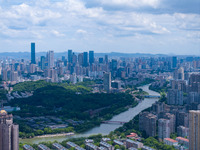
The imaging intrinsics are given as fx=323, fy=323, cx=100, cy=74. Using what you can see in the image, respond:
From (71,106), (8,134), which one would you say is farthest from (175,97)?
(8,134)

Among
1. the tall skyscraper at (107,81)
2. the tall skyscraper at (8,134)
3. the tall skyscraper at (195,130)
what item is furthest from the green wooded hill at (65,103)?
the tall skyscraper at (8,134)

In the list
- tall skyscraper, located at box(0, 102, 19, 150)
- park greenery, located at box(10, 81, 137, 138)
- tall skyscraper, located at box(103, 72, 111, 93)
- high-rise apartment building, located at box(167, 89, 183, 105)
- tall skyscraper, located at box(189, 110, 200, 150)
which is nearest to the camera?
tall skyscraper, located at box(0, 102, 19, 150)

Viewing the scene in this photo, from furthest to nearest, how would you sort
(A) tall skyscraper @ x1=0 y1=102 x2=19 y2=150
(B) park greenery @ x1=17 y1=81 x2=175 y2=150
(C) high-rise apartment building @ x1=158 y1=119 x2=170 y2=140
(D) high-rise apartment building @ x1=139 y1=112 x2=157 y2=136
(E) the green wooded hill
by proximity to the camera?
(E) the green wooded hill → (D) high-rise apartment building @ x1=139 y1=112 x2=157 y2=136 → (C) high-rise apartment building @ x1=158 y1=119 x2=170 y2=140 → (B) park greenery @ x1=17 y1=81 x2=175 y2=150 → (A) tall skyscraper @ x1=0 y1=102 x2=19 y2=150

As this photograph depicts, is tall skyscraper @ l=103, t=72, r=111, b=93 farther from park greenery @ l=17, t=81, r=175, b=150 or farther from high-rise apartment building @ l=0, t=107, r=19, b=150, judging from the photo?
high-rise apartment building @ l=0, t=107, r=19, b=150

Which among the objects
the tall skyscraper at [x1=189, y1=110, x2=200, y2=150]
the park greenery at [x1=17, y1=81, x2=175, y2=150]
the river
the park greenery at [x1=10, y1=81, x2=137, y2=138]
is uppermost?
the tall skyscraper at [x1=189, y1=110, x2=200, y2=150]

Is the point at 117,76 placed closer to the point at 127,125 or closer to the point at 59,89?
the point at 59,89

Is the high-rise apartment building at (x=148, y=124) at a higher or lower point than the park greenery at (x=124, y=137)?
higher

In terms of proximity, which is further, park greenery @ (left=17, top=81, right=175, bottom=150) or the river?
the river

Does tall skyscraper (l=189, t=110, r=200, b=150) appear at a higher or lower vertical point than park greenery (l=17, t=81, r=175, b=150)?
higher

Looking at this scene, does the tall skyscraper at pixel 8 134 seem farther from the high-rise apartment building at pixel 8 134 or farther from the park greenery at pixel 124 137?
the park greenery at pixel 124 137

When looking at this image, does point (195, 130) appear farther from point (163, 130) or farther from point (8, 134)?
point (8, 134)

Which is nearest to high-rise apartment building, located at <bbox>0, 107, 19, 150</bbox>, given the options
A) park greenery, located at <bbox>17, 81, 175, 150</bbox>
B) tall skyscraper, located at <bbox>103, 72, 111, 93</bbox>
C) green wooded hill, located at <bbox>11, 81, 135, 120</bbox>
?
park greenery, located at <bbox>17, 81, 175, 150</bbox>

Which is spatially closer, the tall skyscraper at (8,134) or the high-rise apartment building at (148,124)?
the tall skyscraper at (8,134)
